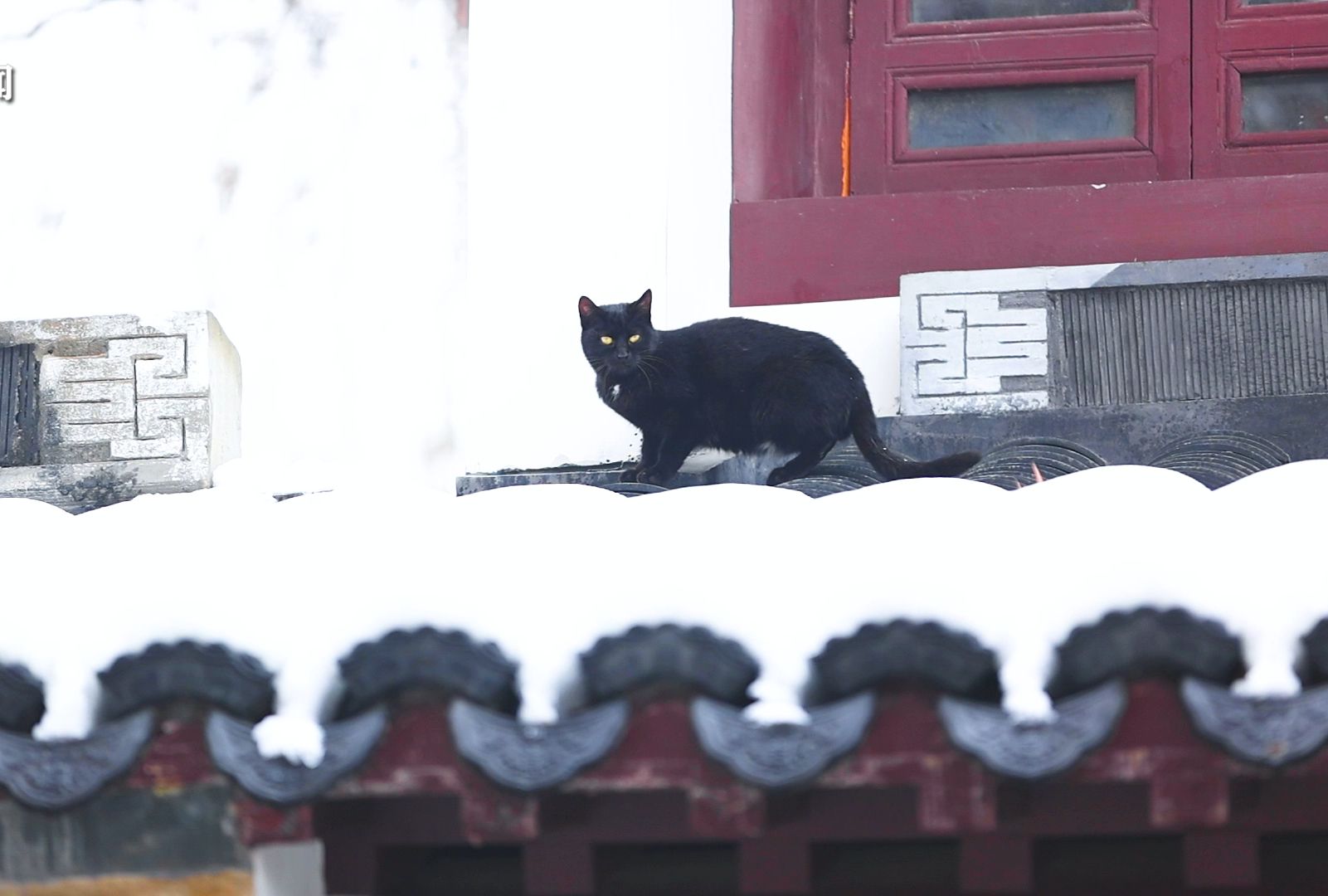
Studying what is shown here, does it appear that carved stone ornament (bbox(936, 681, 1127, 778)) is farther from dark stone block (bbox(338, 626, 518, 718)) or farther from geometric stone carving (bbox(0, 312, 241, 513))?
geometric stone carving (bbox(0, 312, 241, 513))

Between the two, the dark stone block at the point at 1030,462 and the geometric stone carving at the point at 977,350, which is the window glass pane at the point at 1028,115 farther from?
the dark stone block at the point at 1030,462

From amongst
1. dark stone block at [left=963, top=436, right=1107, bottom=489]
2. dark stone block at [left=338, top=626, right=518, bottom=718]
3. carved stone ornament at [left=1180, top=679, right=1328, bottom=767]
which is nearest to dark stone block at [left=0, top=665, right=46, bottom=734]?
dark stone block at [left=338, top=626, right=518, bottom=718]

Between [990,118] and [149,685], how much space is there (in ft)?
10.7

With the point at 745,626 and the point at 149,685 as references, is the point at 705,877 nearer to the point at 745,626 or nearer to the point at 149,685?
the point at 745,626

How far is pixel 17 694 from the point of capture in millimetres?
2391

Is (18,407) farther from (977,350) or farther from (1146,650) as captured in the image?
(1146,650)

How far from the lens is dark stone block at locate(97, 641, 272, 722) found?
2324 millimetres

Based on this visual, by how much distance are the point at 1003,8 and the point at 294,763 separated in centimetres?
343

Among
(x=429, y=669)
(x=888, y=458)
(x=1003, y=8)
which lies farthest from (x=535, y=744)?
(x=1003, y=8)

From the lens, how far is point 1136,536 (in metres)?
2.22

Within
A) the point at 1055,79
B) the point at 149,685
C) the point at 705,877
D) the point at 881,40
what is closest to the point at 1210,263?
the point at 1055,79

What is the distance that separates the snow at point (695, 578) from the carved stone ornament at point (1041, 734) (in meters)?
0.03

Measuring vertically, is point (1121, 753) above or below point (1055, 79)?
below

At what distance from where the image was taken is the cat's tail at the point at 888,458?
13.6 ft
